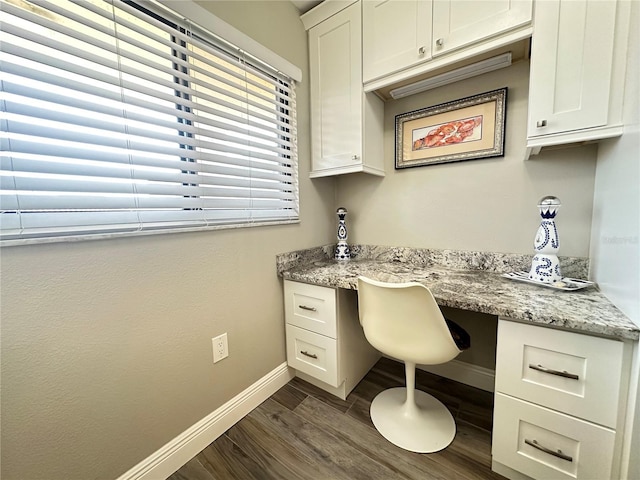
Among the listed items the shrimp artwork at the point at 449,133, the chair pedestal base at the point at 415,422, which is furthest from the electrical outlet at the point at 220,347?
the shrimp artwork at the point at 449,133

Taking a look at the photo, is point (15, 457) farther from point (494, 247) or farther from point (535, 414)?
point (494, 247)

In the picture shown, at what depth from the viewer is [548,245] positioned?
1122 mm

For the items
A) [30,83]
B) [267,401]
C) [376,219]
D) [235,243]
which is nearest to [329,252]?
[376,219]

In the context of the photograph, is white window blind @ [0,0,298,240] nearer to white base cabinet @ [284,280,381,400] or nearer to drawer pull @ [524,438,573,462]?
white base cabinet @ [284,280,381,400]

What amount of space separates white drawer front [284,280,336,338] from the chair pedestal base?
512mm

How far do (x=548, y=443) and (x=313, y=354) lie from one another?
1076 mm

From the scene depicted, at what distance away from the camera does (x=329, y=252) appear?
198 cm

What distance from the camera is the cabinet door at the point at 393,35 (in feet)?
4.06

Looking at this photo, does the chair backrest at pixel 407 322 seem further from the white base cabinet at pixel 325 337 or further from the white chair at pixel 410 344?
the white base cabinet at pixel 325 337

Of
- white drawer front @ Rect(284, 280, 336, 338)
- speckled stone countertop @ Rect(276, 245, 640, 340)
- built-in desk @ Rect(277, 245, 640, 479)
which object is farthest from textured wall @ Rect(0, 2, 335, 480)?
built-in desk @ Rect(277, 245, 640, 479)

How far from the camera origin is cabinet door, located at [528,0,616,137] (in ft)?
2.97

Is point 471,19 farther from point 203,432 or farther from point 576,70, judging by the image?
point 203,432

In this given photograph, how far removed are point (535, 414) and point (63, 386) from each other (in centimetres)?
167

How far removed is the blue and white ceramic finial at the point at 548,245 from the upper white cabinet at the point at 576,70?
28 centimetres
